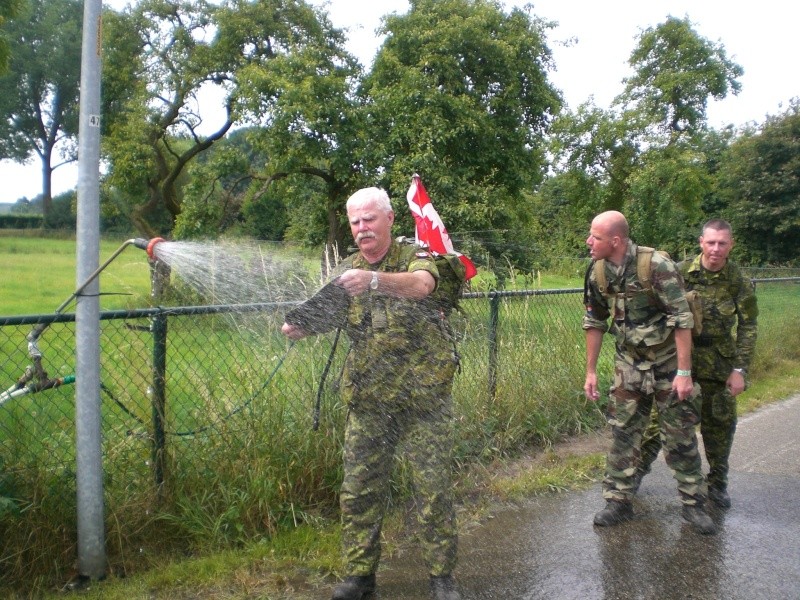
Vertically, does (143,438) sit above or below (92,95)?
below

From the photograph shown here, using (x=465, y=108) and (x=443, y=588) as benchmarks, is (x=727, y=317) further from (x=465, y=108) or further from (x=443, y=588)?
(x=465, y=108)

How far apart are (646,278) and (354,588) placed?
2284 millimetres

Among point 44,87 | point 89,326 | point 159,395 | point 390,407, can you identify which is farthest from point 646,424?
point 44,87

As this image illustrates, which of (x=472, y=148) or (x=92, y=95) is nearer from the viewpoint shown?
(x=92, y=95)

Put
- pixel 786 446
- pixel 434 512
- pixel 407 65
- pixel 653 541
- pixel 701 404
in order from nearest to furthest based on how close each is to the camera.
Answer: pixel 434 512 < pixel 653 541 < pixel 701 404 < pixel 786 446 < pixel 407 65

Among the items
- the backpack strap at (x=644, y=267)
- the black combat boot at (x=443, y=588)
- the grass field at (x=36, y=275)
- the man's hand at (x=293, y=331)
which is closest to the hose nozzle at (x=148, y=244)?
the man's hand at (x=293, y=331)

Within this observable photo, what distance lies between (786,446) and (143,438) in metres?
5.05

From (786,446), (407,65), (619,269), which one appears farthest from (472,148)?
(619,269)

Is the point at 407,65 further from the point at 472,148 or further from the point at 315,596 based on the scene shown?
the point at 315,596

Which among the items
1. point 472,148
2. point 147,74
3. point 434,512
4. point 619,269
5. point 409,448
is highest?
point 147,74

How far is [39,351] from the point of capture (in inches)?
139

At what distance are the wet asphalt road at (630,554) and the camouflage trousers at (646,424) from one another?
241mm

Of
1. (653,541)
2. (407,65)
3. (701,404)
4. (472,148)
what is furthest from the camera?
(407,65)

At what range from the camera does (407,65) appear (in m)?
17.5
